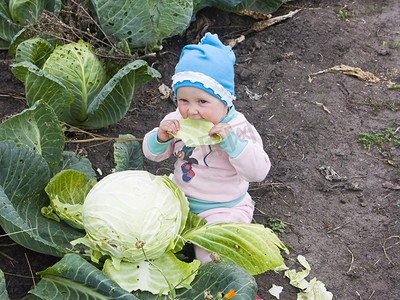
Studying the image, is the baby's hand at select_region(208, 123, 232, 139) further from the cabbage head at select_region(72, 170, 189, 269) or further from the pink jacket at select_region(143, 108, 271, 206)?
the cabbage head at select_region(72, 170, 189, 269)

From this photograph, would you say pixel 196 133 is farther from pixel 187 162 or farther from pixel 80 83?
pixel 80 83

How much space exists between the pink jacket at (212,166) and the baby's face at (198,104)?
12cm

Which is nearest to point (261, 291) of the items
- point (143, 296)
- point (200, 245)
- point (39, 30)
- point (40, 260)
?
point (200, 245)

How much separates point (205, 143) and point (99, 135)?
1.46 metres

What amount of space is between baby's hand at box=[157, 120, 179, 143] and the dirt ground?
0.85m

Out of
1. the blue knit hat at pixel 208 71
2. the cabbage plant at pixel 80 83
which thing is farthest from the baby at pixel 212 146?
the cabbage plant at pixel 80 83

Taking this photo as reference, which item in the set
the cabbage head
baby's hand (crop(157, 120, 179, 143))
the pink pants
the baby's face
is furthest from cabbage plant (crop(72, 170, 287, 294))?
the baby's face

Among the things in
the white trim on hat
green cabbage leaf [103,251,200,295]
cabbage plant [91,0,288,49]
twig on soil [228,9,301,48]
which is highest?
the white trim on hat

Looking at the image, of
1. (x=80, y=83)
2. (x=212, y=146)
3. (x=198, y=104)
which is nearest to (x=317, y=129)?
(x=212, y=146)

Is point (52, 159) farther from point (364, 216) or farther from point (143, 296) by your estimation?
point (364, 216)

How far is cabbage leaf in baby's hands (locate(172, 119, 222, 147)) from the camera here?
2494mm

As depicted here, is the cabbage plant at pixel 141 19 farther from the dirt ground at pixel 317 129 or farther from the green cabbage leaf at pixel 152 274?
the green cabbage leaf at pixel 152 274

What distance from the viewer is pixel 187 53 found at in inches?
101

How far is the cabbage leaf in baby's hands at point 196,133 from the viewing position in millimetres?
2494
